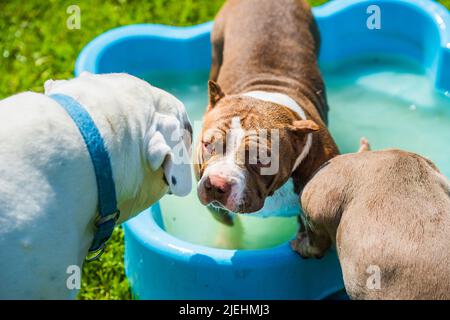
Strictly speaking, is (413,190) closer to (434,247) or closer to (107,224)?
(434,247)

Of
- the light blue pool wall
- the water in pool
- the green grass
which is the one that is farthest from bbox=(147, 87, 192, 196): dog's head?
the green grass

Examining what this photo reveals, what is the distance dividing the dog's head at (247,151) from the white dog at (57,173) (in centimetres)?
57

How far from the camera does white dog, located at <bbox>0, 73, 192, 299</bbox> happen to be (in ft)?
8.94

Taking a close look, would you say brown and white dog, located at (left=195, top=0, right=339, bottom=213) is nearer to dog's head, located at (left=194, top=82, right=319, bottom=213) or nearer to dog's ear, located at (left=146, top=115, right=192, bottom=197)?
dog's head, located at (left=194, top=82, right=319, bottom=213)

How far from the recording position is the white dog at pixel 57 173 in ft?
8.94

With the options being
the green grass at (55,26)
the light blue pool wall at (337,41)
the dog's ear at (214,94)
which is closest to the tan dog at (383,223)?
the dog's ear at (214,94)

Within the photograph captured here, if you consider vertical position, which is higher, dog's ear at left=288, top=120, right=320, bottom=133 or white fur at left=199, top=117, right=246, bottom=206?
dog's ear at left=288, top=120, right=320, bottom=133

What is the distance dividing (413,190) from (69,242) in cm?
179

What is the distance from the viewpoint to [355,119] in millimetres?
6086

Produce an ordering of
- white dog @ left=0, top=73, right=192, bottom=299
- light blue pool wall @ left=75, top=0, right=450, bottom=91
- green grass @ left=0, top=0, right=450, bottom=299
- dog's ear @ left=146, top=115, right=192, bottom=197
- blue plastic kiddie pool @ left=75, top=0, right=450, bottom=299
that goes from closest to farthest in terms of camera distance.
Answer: white dog @ left=0, top=73, right=192, bottom=299, dog's ear @ left=146, top=115, right=192, bottom=197, blue plastic kiddie pool @ left=75, top=0, right=450, bottom=299, light blue pool wall @ left=75, top=0, right=450, bottom=91, green grass @ left=0, top=0, right=450, bottom=299

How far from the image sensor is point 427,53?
20.6 ft

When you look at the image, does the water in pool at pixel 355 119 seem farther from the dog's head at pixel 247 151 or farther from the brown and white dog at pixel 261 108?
the dog's head at pixel 247 151

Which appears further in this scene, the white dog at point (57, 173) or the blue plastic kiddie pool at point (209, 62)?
the blue plastic kiddie pool at point (209, 62)
